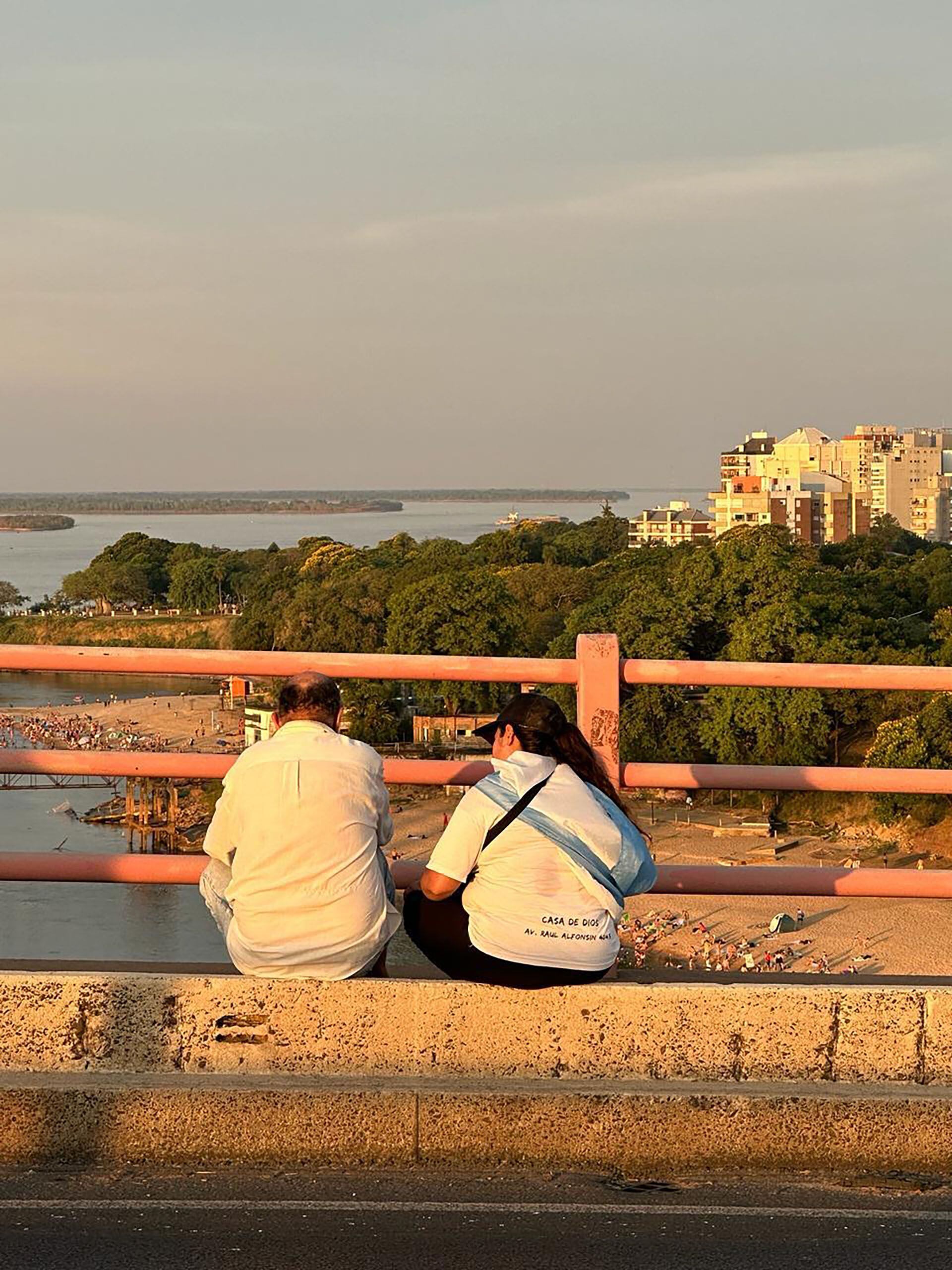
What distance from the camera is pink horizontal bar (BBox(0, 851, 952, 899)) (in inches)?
254

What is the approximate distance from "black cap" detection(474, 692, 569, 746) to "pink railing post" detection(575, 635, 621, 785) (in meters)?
0.84

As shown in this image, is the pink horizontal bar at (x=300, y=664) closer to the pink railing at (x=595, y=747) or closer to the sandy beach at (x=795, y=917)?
the pink railing at (x=595, y=747)

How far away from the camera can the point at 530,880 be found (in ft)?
17.7

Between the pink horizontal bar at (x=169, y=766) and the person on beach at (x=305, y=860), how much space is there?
0.81m

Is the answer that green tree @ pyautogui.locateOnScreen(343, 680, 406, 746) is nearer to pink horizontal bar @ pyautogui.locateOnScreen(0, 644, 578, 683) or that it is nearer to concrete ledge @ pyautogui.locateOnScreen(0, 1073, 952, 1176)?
pink horizontal bar @ pyautogui.locateOnScreen(0, 644, 578, 683)

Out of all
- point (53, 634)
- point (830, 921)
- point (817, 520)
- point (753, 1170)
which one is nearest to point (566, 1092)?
point (753, 1170)

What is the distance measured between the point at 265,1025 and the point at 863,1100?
5.92ft

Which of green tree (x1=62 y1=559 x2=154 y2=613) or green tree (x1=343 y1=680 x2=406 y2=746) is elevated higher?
green tree (x1=62 y1=559 x2=154 y2=613)

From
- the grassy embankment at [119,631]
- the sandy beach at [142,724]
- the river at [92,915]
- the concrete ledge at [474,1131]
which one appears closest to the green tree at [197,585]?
the grassy embankment at [119,631]

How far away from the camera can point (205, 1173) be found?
5035 millimetres

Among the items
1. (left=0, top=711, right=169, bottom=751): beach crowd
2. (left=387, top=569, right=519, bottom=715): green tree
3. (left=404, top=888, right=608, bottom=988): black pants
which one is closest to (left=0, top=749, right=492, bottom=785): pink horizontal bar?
(left=404, top=888, right=608, bottom=988): black pants

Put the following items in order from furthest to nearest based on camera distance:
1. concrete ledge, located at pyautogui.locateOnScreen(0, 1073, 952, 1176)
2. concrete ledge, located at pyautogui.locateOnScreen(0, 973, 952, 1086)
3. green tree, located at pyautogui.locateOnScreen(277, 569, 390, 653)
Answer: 1. green tree, located at pyautogui.locateOnScreen(277, 569, 390, 653)
2. concrete ledge, located at pyautogui.locateOnScreen(0, 973, 952, 1086)
3. concrete ledge, located at pyautogui.locateOnScreen(0, 1073, 952, 1176)

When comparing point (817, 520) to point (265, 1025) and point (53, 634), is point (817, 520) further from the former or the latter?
point (265, 1025)

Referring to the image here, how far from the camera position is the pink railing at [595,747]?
6.46 meters
